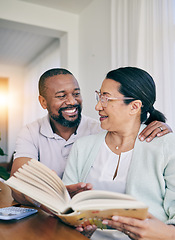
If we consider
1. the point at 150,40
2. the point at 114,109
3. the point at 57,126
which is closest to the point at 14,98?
the point at 150,40

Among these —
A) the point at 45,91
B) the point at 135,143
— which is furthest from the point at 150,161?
the point at 45,91

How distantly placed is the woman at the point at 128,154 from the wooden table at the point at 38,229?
0.93ft

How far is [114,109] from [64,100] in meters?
0.51

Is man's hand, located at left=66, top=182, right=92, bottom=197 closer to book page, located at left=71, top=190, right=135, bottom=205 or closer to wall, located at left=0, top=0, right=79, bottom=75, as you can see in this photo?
book page, located at left=71, top=190, right=135, bottom=205

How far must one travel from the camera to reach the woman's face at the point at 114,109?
1.24 metres

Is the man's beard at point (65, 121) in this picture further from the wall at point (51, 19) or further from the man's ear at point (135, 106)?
the wall at point (51, 19)

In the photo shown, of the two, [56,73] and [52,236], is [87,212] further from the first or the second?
[56,73]

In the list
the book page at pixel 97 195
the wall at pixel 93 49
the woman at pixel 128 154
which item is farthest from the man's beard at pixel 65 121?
the wall at pixel 93 49

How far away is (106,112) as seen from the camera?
50.0 inches

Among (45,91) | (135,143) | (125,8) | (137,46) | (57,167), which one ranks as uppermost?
(125,8)

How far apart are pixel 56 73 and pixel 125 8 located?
1.64 m

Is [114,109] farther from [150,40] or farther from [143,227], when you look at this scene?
[150,40]

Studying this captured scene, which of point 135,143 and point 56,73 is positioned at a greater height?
point 56,73

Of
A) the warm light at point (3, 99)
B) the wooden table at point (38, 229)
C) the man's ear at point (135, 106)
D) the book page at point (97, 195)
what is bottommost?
the wooden table at point (38, 229)
